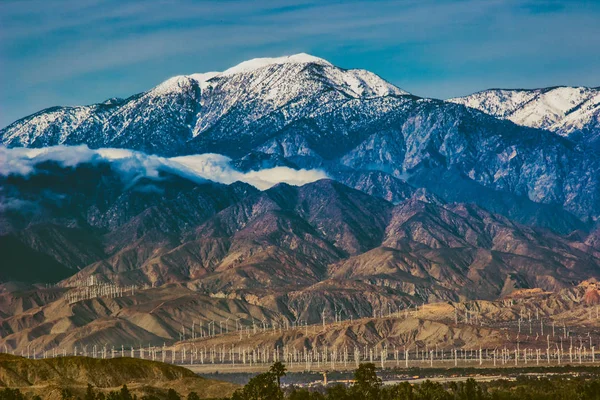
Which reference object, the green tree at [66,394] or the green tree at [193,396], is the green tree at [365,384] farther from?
the green tree at [66,394]

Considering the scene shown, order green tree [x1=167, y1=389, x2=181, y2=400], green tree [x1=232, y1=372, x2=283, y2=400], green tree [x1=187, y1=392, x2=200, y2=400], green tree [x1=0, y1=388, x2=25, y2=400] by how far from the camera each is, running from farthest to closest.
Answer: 1. green tree [x1=187, y1=392, x2=200, y2=400]
2. green tree [x1=167, y1=389, x2=181, y2=400]
3. green tree [x1=0, y1=388, x2=25, y2=400]
4. green tree [x1=232, y1=372, x2=283, y2=400]

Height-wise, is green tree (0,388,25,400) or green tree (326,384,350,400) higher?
green tree (0,388,25,400)

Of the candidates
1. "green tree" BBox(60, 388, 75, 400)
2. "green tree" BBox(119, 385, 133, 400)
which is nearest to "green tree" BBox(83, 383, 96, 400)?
Answer: "green tree" BBox(60, 388, 75, 400)

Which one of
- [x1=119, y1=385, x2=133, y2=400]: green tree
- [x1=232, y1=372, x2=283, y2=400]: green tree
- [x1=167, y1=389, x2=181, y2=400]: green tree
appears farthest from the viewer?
[x1=167, y1=389, x2=181, y2=400]: green tree

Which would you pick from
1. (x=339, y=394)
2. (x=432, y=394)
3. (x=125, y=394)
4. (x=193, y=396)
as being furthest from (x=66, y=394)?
(x=432, y=394)

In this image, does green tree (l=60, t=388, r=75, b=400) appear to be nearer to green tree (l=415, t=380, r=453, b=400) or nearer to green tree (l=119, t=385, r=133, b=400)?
green tree (l=119, t=385, r=133, b=400)

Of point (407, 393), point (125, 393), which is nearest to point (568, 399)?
point (407, 393)

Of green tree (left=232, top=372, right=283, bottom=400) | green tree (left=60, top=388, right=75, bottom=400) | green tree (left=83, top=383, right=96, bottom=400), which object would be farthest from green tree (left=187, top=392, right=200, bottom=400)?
green tree (left=60, top=388, right=75, bottom=400)

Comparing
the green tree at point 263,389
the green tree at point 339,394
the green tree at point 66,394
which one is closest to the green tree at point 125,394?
the green tree at point 66,394

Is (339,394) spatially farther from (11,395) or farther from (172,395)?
(11,395)

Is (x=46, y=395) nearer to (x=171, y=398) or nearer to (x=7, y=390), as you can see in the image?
(x=7, y=390)

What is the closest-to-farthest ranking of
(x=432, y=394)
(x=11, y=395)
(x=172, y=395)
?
1. (x=11, y=395)
2. (x=432, y=394)
3. (x=172, y=395)

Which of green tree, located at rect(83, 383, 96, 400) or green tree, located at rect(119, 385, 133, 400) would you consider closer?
green tree, located at rect(83, 383, 96, 400)
